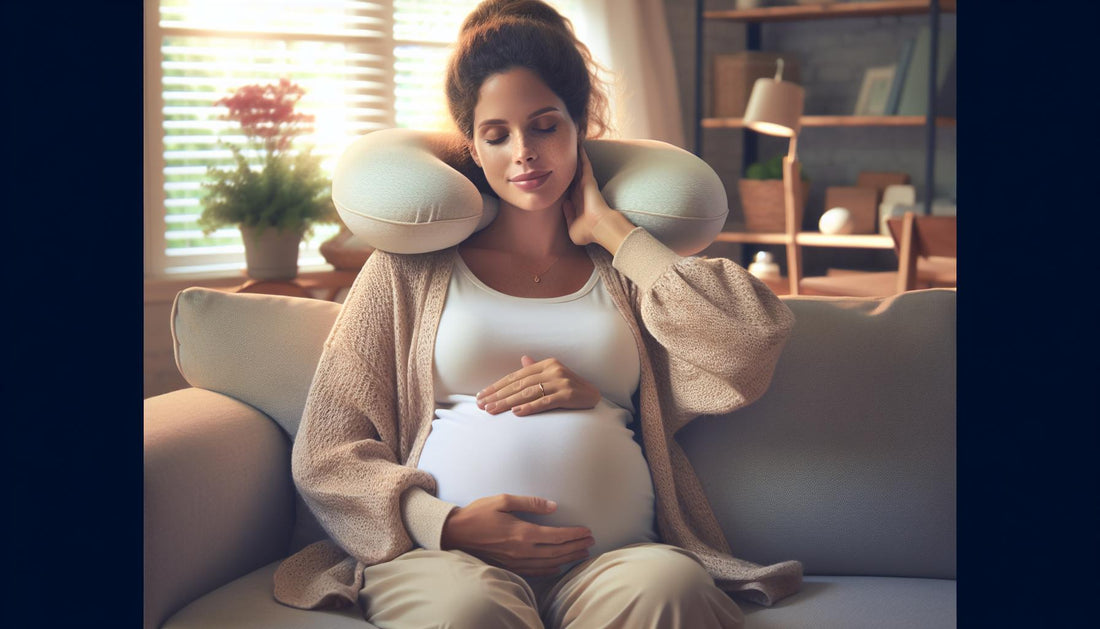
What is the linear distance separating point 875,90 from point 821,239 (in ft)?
2.20

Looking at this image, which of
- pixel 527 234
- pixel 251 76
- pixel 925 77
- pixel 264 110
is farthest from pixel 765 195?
pixel 527 234

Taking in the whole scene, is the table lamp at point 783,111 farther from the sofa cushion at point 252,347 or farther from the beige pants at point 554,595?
the beige pants at point 554,595

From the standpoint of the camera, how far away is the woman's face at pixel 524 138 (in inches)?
54.6

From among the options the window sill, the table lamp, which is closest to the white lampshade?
the table lamp

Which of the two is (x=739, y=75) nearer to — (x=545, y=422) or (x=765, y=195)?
(x=765, y=195)

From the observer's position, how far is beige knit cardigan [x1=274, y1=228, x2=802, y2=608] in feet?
4.25

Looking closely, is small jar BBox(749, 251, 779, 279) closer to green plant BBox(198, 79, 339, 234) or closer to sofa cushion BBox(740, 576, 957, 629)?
green plant BBox(198, 79, 339, 234)

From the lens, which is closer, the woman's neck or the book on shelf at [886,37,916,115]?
the woman's neck

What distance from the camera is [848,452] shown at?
1.40 metres

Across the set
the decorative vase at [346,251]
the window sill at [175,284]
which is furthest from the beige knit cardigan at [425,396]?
the window sill at [175,284]

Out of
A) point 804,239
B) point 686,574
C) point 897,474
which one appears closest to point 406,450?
point 686,574

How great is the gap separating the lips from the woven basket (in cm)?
296

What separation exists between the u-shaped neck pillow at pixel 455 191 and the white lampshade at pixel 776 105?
2.45 metres

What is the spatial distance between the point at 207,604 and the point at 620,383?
1.89 ft
